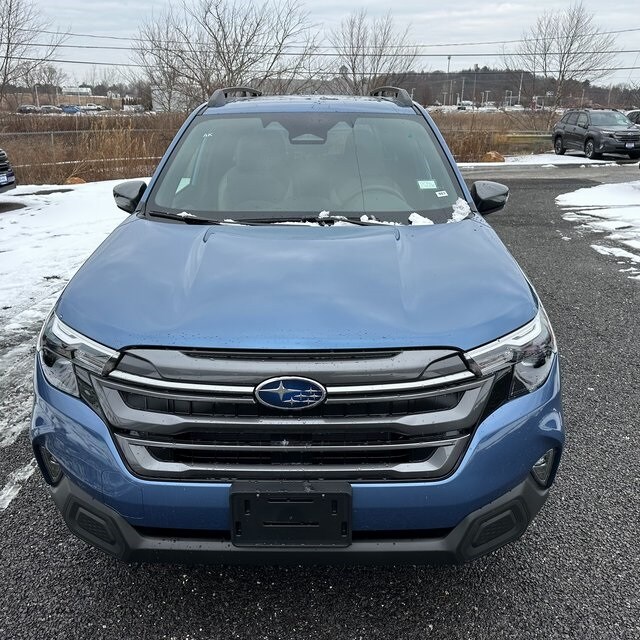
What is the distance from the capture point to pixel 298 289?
6.62ft

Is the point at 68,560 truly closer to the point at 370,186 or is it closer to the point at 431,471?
the point at 431,471

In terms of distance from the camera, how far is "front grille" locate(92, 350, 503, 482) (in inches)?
68.0

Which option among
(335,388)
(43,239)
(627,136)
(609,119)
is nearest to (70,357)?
(335,388)

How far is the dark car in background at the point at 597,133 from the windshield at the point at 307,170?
20.8 meters

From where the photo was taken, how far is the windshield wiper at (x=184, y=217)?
2.80 meters

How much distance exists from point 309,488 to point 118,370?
0.69 meters

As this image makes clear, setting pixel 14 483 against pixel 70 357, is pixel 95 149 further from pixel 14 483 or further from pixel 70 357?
pixel 70 357

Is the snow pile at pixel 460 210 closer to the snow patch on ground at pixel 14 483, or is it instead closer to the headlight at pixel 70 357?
the headlight at pixel 70 357

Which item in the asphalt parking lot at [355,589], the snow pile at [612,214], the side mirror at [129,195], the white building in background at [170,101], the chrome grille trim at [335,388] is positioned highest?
the white building in background at [170,101]

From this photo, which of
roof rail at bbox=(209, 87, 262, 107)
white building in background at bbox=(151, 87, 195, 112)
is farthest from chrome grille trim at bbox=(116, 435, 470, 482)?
white building in background at bbox=(151, 87, 195, 112)

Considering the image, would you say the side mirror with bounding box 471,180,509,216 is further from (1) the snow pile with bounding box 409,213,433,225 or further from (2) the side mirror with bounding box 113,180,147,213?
(2) the side mirror with bounding box 113,180,147,213

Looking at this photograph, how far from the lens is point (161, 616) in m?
2.09

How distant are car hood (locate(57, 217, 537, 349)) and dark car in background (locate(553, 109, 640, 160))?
71.4ft

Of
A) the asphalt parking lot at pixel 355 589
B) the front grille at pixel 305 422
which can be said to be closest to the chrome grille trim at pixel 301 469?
the front grille at pixel 305 422
